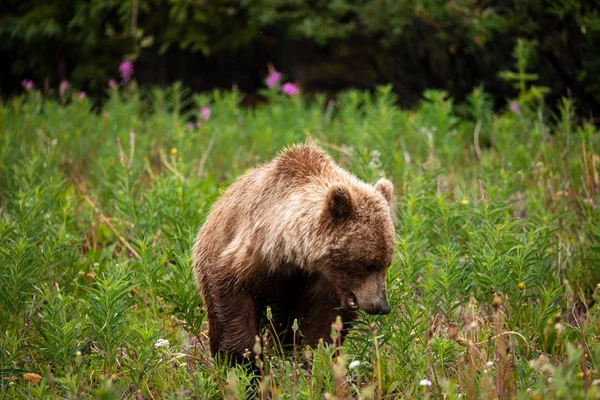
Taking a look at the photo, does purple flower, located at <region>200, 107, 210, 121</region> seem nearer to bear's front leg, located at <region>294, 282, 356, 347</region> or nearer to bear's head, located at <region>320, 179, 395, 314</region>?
bear's front leg, located at <region>294, 282, 356, 347</region>

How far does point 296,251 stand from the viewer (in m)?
3.58

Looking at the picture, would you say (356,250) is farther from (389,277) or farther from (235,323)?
(235,323)

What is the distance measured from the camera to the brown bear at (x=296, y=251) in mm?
3562

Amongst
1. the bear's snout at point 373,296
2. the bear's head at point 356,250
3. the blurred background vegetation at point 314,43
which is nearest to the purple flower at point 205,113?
the blurred background vegetation at point 314,43

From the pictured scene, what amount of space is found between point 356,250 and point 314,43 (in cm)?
1298

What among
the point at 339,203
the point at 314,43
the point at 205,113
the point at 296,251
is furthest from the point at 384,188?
the point at 314,43

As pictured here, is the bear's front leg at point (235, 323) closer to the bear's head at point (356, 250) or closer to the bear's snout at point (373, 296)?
the bear's head at point (356, 250)

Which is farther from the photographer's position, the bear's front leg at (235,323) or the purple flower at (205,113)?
the purple flower at (205,113)

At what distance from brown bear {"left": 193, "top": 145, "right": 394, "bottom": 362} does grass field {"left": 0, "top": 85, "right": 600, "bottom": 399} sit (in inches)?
8.3

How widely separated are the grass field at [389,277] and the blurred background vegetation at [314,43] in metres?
1.48

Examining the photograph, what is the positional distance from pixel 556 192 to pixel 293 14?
7.85 m

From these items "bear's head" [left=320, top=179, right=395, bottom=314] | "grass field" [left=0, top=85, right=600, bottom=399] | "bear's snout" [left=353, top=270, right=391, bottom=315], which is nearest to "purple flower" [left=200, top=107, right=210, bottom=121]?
"grass field" [left=0, top=85, right=600, bottom=399]

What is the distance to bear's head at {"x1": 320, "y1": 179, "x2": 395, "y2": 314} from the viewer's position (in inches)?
139

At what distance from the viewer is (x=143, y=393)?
368cm
